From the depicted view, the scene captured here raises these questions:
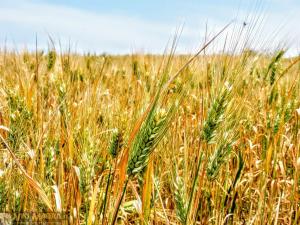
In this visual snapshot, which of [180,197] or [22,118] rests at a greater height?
[22,118]

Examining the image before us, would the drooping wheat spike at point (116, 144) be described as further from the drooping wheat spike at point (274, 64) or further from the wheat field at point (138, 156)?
the drooping wheat spike at point (274, 64)

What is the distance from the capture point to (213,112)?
50.3 inches

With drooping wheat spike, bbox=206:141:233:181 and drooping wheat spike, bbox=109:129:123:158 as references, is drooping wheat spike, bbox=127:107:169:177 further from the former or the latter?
drooping wheat spike, bbox=206:141:233:181

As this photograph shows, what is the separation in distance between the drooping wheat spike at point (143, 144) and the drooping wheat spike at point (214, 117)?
0.25m

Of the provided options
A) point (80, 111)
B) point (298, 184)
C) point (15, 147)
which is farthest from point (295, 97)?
point (15, 147)

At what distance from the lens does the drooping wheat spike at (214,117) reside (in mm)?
1269

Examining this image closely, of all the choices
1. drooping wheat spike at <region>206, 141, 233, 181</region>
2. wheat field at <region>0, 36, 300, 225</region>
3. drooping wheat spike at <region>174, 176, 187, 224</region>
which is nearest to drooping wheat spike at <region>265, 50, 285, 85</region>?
wheat field at <region>0, 36, 300, 225</region>

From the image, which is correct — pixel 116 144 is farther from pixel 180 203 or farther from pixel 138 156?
pixel 180 203

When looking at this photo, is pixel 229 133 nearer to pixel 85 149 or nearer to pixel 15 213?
pixel 85 149

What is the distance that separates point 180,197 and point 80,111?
65 cm

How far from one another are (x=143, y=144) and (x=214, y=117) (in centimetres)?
32

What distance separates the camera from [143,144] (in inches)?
41.9

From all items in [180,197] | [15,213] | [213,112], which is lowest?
[15,213]

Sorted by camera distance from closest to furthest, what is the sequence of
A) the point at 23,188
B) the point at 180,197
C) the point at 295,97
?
the point at 180,197, the point at 23,188, the point at 295,97
